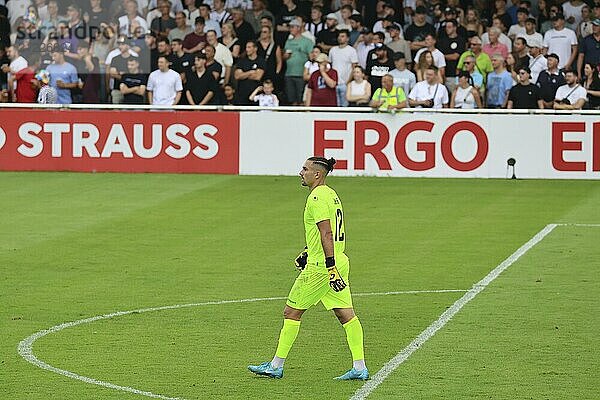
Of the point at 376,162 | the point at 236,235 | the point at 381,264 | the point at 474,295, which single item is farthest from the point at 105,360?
the point at 376,162

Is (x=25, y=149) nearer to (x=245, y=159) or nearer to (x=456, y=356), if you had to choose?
(x=245, y=159)

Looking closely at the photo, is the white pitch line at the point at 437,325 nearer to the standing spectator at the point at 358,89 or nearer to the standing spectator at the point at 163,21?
the standing spectator at the point at 358,89

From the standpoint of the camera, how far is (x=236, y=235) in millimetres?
17406

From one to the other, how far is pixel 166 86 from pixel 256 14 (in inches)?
118

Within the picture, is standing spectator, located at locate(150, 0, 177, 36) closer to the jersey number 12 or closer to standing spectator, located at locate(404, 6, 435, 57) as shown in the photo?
standing spectator, located at locate(404, 6, 435, 57)

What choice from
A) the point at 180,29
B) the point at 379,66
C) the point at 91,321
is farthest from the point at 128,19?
the point at 91,321

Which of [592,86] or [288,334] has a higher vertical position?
[592,86]

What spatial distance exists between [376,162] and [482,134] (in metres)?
2.08

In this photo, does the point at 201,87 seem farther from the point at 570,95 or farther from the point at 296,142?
the point at 570,95

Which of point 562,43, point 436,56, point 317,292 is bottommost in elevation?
point 317,292

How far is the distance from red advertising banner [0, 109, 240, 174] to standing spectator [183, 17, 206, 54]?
78.4 inches

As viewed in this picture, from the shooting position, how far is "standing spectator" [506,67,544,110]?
2495 cm

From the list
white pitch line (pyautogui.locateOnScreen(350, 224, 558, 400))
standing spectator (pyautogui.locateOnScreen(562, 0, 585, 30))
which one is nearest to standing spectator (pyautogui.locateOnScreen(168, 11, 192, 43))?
standing spectator (pyautogui.locateOnScreen(562, 0, 585, 30))

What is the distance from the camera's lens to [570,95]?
24828mm
